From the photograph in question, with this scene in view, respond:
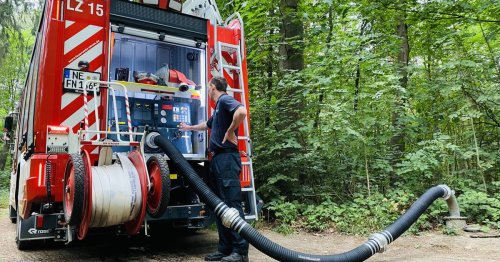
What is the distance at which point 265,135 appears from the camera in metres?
6.52

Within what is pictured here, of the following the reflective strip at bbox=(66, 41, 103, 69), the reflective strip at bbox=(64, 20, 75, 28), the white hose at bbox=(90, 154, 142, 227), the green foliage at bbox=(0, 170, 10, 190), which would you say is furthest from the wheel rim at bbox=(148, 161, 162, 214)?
the green foliage at bbox=(0, 170, 10, 190)

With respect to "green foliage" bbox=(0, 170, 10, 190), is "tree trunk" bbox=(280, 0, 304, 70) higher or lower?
higher

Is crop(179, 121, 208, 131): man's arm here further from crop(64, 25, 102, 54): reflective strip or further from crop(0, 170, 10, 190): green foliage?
crop(0, 170, 10, 190): green foliage

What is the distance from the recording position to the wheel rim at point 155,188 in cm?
327

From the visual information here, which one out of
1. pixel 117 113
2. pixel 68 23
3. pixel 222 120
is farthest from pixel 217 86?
pixel 68 23

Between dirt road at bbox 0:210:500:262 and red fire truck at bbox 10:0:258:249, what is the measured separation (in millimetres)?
396

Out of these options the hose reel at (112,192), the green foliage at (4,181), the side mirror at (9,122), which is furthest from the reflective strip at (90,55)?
the green foliage at (4,181)

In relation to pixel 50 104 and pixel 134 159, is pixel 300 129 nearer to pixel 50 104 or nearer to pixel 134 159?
pixel 134 159

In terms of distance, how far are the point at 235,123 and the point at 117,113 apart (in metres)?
1.40

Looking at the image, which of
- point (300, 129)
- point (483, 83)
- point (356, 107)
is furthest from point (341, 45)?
point (483, 83)

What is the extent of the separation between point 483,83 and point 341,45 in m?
2.68

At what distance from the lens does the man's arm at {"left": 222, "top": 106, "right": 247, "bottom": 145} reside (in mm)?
3564

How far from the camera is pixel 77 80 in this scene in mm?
3664

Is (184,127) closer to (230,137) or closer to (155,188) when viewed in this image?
(230,137)
